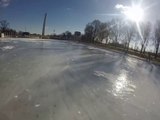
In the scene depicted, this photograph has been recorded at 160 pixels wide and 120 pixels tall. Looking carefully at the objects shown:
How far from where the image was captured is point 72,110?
4.04 m

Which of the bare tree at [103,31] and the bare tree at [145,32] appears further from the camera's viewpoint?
the bare tree at [103,31]

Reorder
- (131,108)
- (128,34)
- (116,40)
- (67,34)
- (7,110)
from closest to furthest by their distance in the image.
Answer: (7,110)
(131,108)
(128,34)
(116,40)
(67,34)

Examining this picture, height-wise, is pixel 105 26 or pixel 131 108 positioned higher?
pixel 105 26

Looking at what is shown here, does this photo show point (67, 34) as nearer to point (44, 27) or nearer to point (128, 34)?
point (44, 27)

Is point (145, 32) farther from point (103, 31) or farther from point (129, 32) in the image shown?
point (103, 31)

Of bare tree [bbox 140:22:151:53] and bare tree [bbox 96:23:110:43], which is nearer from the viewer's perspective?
bare tree [bbox 140:22:151:53]

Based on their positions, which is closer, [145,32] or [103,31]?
[145,32]

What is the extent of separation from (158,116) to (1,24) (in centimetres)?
6372

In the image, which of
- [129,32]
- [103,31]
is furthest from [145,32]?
[103,31]

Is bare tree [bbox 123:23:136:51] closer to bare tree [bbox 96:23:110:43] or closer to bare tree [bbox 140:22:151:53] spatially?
bare tree [bbox 140:22:151:53]

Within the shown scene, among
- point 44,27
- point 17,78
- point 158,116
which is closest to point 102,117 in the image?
point 158,116

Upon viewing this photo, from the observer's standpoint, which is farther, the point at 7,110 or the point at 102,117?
the point at 102,117

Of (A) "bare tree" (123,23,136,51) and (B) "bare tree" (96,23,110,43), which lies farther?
(B) "bare tree" (96,23,110,43)

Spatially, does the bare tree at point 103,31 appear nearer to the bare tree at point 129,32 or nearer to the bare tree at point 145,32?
the bare tree at point 129,32
